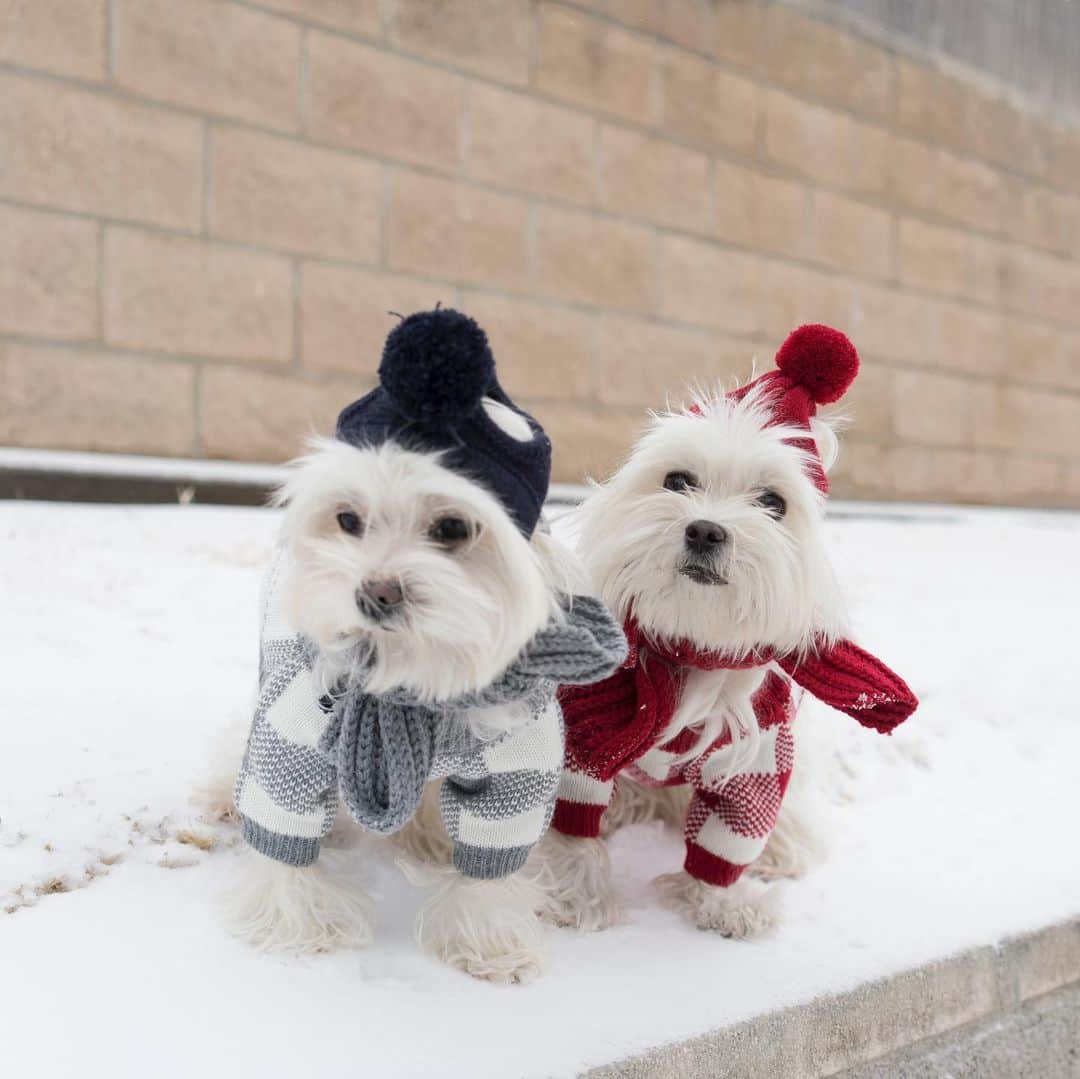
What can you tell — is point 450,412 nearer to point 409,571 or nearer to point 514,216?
point 409,571

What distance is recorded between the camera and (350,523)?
1.61 m

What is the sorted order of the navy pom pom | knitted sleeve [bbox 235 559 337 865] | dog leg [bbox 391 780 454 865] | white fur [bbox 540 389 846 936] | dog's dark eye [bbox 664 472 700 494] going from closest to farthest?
the navy pom pom < knitted sleeve [bbox 235 559 337 865] < white fur [bbox 540 389 846 936] < dog's dark eye [bbox 664 472 700 494] < dog leg [bbox 391 780 454 865]

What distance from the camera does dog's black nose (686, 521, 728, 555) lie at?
5.93 feet

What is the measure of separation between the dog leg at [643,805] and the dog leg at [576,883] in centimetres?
28

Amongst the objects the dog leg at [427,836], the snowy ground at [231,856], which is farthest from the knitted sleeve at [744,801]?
the dog leg at [427,836]

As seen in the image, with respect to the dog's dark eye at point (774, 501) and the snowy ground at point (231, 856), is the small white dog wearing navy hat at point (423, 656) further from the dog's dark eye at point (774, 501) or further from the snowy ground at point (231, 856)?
the dog's dark eye at point (774, 501)

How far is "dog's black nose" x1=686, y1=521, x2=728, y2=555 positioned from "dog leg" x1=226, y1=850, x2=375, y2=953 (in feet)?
2.68

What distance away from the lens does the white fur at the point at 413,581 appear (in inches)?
59.6

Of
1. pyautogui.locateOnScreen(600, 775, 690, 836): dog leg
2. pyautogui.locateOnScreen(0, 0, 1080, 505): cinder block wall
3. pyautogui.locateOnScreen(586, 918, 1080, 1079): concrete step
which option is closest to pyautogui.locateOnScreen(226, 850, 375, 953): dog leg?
pyautogui.locateOnScreen(586, 918, 1080, 1079): concrete step

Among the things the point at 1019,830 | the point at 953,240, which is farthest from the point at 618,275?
the point at 1019,830

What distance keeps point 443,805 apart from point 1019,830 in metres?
1.55

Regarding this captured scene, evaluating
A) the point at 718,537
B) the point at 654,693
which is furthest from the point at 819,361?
the point at 654,693

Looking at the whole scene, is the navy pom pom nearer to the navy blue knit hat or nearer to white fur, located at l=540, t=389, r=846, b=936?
the navy blue knit hat

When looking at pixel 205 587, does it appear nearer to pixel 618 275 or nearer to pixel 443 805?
pixel 443 805
